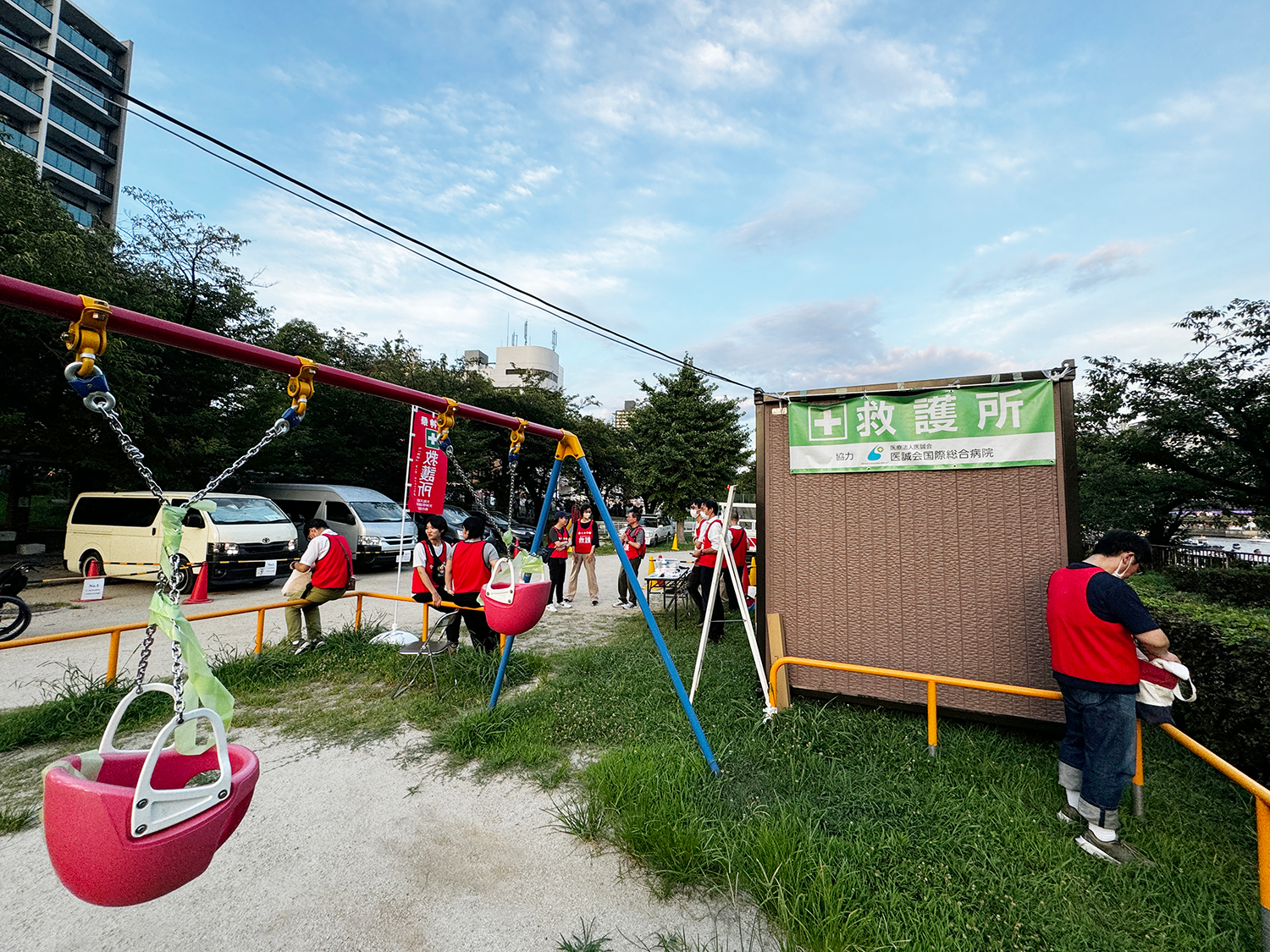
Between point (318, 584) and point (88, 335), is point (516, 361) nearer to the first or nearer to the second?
point (318, 584)

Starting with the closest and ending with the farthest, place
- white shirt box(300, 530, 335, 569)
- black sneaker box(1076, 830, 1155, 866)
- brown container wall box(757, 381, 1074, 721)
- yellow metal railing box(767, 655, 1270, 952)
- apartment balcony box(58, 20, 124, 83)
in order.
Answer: yellow metal railing box(767, 655, 1270, 952) → black sneaker box(1076, 830, 1155, 866) → brown container wall box(757, 381, 1074, 721) → white shirt box(300, 530, 335, 569) → apartment balcony box(58, 20, 124, 83)

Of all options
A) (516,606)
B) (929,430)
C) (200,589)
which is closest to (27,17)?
(200,589)

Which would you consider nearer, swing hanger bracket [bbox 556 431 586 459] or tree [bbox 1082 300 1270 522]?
swing hanger bracket [bbox 556 431 586 459]

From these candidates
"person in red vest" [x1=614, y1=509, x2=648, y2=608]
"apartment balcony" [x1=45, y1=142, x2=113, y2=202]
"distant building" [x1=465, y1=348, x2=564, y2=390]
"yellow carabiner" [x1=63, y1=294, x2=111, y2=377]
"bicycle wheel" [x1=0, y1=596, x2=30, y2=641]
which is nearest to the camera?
"yellow carabiner" [x1=63, y1=294, x2=111, y2=377]

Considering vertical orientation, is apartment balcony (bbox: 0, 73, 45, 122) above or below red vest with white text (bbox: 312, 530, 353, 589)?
above

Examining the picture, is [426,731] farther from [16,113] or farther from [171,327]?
[16,113]

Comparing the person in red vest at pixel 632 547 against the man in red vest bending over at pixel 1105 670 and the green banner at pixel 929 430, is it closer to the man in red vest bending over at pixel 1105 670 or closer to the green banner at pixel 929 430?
the green banner at pixel 929 430

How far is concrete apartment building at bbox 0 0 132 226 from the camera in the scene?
29.8 m

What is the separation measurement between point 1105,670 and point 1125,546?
692mm

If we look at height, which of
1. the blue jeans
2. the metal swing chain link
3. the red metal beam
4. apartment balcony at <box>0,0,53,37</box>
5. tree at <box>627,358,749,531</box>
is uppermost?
apartment balcony at <box>0,0,53,37</box>

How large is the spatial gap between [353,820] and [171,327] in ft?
9.33

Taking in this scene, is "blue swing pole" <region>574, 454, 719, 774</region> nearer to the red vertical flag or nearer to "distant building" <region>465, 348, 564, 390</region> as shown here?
the red vertical flag

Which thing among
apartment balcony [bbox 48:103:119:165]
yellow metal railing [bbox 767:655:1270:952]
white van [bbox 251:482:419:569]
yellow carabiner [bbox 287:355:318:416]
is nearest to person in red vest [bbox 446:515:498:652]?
yellow metal railing [bbox 767:655:1270:952]

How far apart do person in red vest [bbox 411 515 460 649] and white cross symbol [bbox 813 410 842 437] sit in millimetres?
4215
